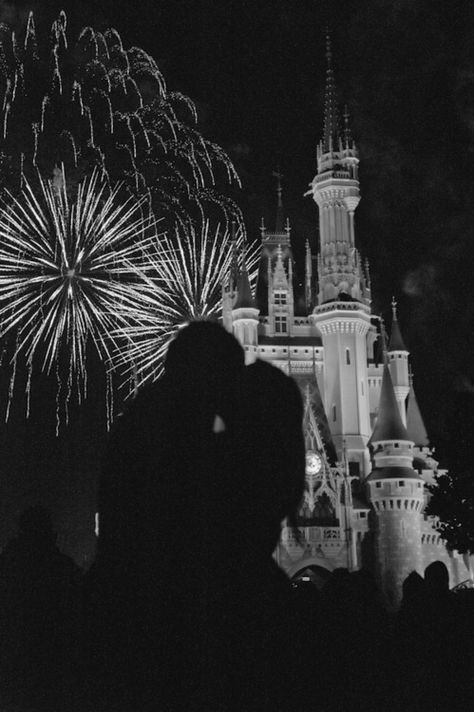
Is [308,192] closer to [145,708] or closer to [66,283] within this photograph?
[66,283]

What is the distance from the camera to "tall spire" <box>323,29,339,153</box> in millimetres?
72500

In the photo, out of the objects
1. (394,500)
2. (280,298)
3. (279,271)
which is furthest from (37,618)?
(279,271)

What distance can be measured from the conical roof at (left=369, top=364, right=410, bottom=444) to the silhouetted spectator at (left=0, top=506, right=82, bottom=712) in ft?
185

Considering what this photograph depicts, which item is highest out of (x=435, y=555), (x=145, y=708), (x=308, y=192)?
Answer: (x=308, y=192)

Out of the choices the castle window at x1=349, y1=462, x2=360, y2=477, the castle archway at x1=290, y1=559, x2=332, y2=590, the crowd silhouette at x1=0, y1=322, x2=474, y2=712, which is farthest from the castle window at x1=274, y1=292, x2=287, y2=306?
the crowd silhouette at x1=0, y1=322, x2=474, y2=712

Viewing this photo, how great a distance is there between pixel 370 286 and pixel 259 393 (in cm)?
7014

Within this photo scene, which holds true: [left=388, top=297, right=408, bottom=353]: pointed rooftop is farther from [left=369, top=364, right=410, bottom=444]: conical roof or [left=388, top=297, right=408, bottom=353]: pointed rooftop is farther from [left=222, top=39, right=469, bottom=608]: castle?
[left=369, top=364, right=410, bottom=444]: conical roof

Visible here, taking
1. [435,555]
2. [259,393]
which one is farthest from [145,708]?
Answer: [435,555]

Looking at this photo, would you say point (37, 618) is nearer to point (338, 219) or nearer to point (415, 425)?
point (415, 425)

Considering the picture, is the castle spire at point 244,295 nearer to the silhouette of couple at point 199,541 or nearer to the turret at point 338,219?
the turret at point 338,219

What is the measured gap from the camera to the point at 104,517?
6133mm

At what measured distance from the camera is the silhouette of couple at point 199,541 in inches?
235

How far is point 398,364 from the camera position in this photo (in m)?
70.8

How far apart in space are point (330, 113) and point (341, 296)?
14.3 m
